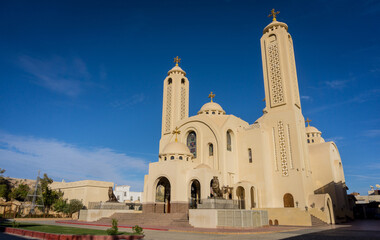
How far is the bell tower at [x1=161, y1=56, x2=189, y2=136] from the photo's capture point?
27.6 metres

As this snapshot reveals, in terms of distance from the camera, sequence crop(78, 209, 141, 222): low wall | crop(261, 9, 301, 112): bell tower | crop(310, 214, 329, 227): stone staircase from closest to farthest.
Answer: crop(310, 214, 329, 227): stone staircase
crop(78, 209, 141, 222): low wall
crop(261, 9, 301, 112): bell tower

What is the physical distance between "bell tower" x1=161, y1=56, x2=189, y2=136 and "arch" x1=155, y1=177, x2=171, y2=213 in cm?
689

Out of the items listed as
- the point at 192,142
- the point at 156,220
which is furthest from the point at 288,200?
the point at 156,220

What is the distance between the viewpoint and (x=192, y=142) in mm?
24266

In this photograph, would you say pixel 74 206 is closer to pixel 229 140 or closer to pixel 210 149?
pixel 210 149

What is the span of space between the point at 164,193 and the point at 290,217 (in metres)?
9.53

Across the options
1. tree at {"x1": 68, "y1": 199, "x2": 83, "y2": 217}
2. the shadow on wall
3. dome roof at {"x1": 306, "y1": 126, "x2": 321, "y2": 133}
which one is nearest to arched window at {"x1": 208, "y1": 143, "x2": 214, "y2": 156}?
the shadow on wall

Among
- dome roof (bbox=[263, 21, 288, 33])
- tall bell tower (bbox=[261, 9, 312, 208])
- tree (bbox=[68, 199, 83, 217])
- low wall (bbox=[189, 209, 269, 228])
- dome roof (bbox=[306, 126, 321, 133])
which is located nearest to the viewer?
low wall (bbox=[189, 209, 269, 228])

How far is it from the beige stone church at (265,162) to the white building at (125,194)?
32.1m

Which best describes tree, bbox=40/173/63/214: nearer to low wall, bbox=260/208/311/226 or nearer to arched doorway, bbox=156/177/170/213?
arched doorway, bbox=156/177/170/213

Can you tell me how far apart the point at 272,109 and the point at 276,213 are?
8901mm

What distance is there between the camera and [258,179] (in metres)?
21.2

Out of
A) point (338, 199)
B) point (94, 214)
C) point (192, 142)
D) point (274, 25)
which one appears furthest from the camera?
point (274, 25)

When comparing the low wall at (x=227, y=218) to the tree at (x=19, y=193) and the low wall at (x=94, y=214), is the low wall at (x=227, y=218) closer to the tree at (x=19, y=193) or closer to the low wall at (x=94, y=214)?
the low wall at (x=94, y=214)
